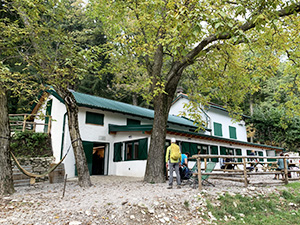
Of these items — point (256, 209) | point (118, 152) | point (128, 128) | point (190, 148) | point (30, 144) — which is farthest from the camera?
point (190, 148)

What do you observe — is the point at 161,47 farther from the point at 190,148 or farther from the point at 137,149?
the point at 190,148

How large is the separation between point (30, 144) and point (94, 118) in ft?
14.0

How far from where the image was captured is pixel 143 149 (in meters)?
13.8

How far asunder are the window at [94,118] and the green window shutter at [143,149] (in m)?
3.32

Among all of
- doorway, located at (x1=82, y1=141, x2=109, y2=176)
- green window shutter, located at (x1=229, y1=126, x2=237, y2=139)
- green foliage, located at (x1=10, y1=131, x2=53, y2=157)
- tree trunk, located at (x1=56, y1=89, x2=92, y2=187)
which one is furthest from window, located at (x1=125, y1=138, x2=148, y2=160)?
green window shutter, located at (x1=229, y1=126, x2=237, y2=139)

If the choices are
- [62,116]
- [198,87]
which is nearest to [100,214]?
[198,87]

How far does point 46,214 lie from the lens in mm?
5375

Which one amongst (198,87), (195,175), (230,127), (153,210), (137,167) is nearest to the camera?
(153,210)

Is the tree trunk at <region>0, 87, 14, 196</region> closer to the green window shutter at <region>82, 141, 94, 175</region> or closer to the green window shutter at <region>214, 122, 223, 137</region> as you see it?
the green window shutter at <region>82, 141, 94, 175</region>

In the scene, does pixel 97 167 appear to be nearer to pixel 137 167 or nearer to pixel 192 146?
pixel 137 167

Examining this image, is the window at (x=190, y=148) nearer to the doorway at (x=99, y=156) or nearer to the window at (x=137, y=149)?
the window at (x=137, y=149)

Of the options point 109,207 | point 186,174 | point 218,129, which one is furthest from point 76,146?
point 218,129

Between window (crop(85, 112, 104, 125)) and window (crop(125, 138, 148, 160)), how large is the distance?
2384 mm

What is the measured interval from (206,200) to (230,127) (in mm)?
20703
